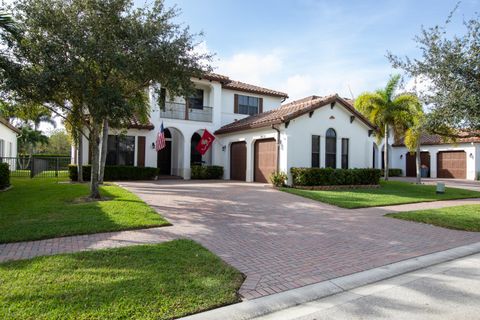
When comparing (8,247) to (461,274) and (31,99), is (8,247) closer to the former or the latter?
(31,99)

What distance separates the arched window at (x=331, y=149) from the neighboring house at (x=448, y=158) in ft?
39.7

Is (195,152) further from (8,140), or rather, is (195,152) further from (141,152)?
(8,140)

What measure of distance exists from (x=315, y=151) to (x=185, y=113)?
9.49 meters

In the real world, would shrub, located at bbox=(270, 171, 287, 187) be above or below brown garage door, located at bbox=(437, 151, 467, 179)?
below

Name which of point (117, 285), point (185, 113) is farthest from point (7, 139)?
point (117, 285)

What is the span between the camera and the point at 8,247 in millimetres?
5676

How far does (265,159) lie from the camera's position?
18.7m

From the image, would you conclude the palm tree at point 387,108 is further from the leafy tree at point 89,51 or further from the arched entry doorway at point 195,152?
the leafy tree at point 89,51

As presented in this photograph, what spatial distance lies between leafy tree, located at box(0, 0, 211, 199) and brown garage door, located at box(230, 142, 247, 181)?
1059 centimetres

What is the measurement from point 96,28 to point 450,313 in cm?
1030

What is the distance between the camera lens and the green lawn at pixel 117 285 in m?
3.43

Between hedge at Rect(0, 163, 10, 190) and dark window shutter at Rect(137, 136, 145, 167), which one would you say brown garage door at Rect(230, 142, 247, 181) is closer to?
dark window shutter at Rect(137, 136, 145, 167)

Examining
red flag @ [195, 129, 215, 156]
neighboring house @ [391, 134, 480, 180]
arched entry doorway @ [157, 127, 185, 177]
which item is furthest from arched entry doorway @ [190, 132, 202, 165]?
neighboring house @ [391, 134, 480, 180]

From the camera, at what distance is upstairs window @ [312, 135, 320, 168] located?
58.6ft
